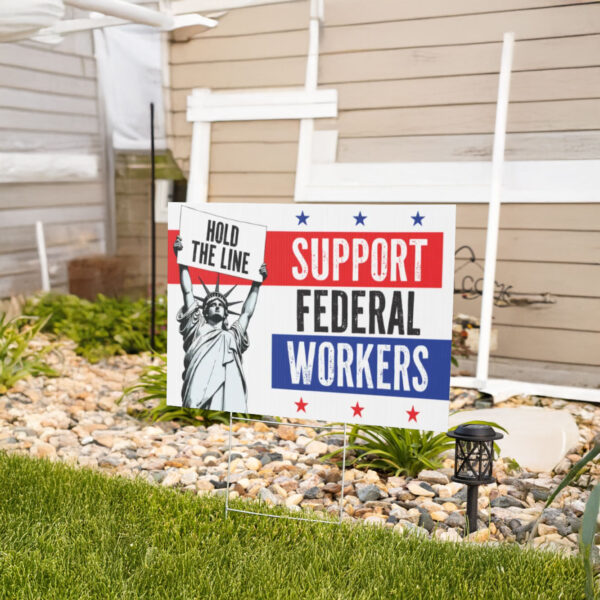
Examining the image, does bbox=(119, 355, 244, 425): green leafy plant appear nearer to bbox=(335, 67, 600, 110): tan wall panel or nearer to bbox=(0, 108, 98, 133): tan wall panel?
bbox=(335, 67, 600, 110): tan wall panel

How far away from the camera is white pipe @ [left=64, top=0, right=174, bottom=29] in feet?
15.8

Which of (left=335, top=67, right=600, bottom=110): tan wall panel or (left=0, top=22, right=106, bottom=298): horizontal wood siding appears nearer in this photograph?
(left=335, top=67, right=600, bottom=110): tan wall panel

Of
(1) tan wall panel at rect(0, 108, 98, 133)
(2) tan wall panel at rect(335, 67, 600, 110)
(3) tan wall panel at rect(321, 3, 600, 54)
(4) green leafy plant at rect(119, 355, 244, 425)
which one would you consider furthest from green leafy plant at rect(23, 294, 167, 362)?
(3) tan wall panel at rect(321, 3, 600, 54)

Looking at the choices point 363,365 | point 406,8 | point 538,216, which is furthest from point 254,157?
point 363,365

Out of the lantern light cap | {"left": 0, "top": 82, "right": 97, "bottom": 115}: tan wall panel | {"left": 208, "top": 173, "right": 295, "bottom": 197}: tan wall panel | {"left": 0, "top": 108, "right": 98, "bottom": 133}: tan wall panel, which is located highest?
{"left": 0, "top": 82, "right": 97, "bottom": 115}: tan wall panel

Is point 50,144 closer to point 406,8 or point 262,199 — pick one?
point 262,199

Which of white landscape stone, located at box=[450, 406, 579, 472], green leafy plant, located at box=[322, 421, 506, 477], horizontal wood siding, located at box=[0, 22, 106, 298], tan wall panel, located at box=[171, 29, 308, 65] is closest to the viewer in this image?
green leafy plant, located at box=[322, 421, 506, 477]

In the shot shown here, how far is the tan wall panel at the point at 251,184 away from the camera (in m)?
5.48

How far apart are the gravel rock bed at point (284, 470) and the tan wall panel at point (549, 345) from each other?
0.34 metres

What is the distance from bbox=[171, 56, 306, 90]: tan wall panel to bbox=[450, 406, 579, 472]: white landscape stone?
269cm

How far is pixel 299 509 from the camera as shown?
2910 millimetres

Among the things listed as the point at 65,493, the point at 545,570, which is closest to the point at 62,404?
the point at 65,493

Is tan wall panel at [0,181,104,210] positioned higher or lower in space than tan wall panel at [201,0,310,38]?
lower

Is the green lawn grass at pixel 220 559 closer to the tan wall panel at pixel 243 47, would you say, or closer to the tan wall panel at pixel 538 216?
the tan wall panel at pixel 538 216
